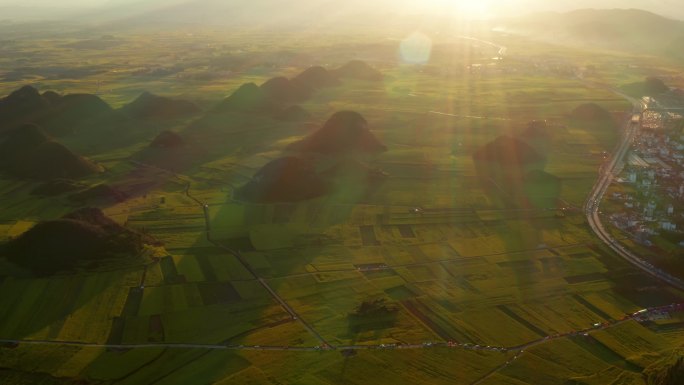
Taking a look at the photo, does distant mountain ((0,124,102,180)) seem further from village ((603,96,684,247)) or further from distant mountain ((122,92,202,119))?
village ((603,96,684,247))

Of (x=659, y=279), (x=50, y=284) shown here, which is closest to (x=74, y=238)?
(x=50, y=284)

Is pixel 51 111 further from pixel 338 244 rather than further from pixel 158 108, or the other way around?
pixel 338 244

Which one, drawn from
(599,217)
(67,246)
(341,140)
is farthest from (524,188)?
(67,246)

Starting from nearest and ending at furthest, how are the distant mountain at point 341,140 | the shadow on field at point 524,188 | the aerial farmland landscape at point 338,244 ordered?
the aerial farmland landscape at point 338,244 < the shadow on field at point 524,188 < the distant mountain at point 341,140

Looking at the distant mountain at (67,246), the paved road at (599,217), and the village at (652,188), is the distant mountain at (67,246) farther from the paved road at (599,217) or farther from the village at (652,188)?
the village at (652,188)

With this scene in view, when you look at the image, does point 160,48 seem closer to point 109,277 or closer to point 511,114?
point 511,114

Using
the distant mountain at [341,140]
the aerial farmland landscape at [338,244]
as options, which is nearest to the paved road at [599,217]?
the aerial farmland landscape at [338,244]
